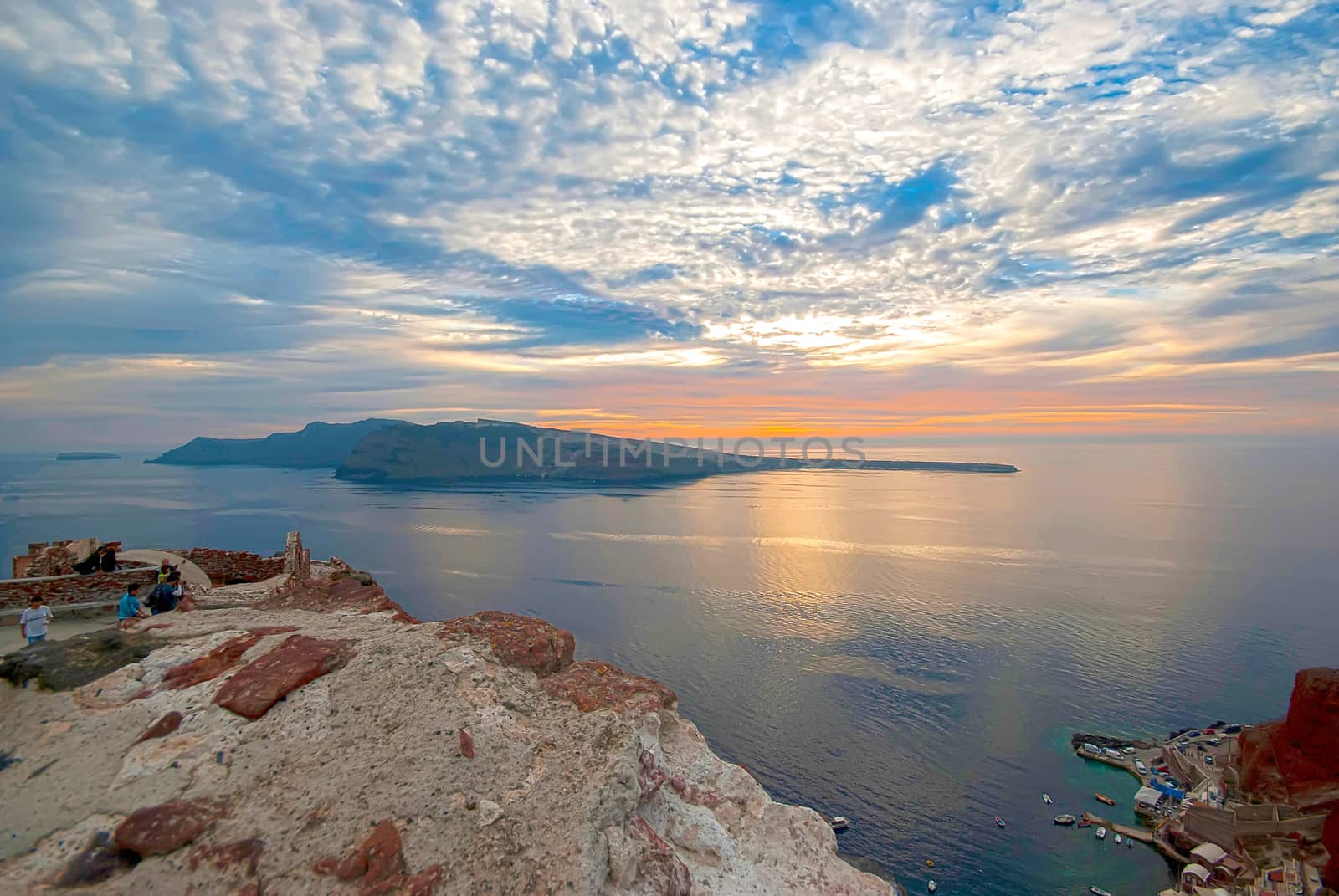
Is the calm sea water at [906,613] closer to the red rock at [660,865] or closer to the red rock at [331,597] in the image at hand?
the red rock at [660,865]

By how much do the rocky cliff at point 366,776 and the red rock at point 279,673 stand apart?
29mm

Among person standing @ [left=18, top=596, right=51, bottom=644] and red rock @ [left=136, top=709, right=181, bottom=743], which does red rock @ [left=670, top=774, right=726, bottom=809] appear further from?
person standing @ [left=18, top=596, right=51, bottom=644]

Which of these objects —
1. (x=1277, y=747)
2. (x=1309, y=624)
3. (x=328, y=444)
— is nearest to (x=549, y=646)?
(x=1277, y=747)

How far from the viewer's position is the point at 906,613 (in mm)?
41562

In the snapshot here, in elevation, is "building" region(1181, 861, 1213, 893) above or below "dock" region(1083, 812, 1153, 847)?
above

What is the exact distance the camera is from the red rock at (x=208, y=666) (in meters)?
8.31

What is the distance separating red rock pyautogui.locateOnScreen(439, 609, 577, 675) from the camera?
986 cm

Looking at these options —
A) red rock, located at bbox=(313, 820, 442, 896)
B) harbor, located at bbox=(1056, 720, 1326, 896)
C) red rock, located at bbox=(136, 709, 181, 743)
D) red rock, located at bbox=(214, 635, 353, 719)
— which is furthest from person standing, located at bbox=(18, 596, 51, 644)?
harbor, located at bbox=(1056, 720, 1326, 896)

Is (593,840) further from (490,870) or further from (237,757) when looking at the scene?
(237,757)

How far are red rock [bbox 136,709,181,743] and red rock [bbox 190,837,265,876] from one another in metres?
1.91

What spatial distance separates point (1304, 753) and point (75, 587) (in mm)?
32868

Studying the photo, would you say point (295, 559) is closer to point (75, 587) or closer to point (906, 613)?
point (75, 587)

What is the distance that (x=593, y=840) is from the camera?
22.2ft

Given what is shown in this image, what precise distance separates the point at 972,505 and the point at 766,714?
9072cm
